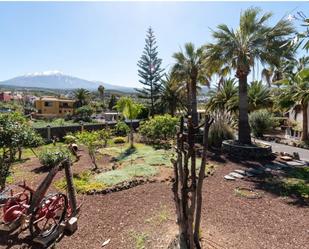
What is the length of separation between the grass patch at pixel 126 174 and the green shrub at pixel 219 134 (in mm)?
5089

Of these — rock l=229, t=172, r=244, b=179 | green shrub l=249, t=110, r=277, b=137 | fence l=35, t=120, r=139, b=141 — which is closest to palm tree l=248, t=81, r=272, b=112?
green shrub l=249, t=110, r=277, b=137

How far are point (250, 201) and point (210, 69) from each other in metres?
7.64

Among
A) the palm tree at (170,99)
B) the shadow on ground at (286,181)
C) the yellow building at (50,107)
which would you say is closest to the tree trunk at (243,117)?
the shadow on ground at (286,181)

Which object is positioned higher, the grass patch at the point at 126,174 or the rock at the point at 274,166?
→ the grass patch at the point at 126,174

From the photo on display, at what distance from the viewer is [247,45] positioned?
458 inches

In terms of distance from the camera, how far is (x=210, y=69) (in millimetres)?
12875

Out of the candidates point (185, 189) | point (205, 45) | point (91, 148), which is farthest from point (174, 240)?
point (205, 45)

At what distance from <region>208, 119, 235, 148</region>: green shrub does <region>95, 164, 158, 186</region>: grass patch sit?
5089 millimetres

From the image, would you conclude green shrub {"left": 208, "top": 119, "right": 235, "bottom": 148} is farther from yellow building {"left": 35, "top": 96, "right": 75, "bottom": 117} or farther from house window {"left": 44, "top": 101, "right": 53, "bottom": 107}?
house window {"left": 44, "top": 101, "right": 53, "bottom": 107}

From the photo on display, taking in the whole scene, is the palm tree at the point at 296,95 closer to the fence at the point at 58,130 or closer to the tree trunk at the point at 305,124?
the tree trunk at the point at 305,124

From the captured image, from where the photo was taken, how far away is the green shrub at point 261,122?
17.9 m

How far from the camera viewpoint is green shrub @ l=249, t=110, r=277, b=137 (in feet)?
58.9

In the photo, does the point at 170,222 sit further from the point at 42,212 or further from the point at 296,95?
the point at 296,95

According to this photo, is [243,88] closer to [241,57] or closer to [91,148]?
[241,57]
